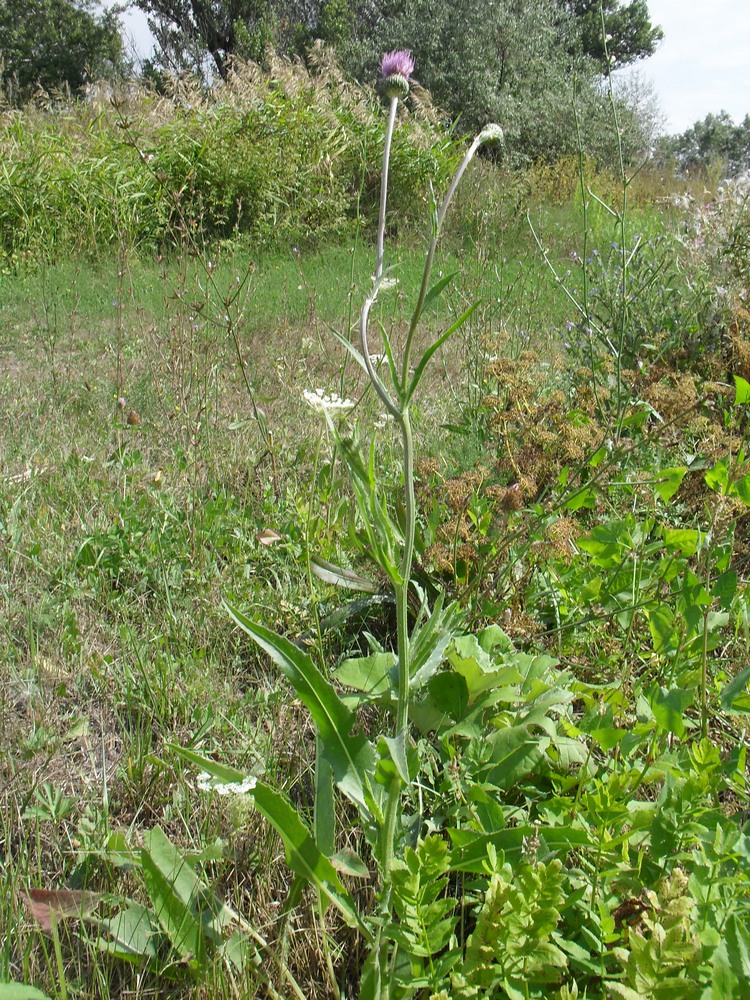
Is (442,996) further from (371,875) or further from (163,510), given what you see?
(163,510)

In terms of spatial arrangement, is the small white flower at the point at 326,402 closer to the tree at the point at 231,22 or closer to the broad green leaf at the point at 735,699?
the broad green leaf at the point at 735,699

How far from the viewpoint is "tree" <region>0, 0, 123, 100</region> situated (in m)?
23.5

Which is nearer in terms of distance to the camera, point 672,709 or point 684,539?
point 672,709

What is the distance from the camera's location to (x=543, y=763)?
3.84ft

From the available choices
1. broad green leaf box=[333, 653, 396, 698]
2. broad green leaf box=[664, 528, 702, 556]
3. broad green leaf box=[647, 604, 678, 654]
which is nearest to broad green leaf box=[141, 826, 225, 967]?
broad green leaf box=[333, 653, 396, 698]

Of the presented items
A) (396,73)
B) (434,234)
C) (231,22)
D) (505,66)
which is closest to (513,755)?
(434,234)

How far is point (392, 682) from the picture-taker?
118 cm

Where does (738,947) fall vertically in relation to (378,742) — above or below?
below

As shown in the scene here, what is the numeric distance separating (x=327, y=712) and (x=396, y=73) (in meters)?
1.07

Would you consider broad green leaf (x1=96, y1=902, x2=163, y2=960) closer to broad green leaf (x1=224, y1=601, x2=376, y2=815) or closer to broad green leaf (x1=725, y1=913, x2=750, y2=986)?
broad green leaf (x1=224, y1=601, x2=376, y2=815)

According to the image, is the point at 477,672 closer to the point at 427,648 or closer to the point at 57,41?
the point at 427,648

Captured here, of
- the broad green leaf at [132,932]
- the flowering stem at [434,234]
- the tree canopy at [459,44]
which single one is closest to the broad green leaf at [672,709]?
the flowering stem at [434,234]

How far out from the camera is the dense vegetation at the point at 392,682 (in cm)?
94

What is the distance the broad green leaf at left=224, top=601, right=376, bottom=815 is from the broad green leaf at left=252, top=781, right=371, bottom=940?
0.33ft
